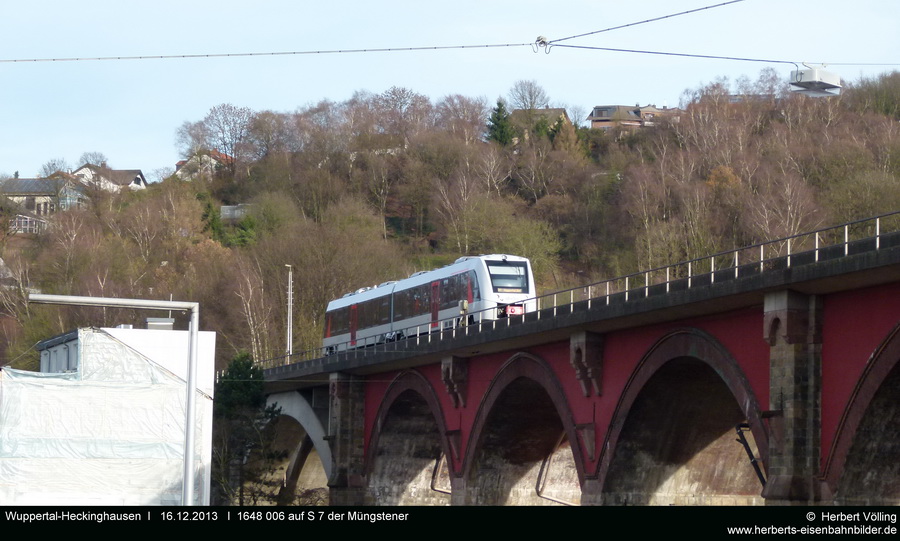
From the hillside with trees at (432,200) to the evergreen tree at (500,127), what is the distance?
24 cm

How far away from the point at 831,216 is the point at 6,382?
154 ft

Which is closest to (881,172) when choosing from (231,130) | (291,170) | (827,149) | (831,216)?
(831,216)

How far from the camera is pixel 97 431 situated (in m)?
36.0

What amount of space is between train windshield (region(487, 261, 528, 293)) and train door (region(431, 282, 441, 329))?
3319 mm

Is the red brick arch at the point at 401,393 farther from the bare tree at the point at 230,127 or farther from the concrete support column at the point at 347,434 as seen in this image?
the bare tree at the point at 230,127

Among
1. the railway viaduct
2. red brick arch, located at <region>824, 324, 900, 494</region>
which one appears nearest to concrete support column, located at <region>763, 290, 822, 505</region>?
the railway viaduct

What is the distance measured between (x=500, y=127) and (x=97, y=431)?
266 ft

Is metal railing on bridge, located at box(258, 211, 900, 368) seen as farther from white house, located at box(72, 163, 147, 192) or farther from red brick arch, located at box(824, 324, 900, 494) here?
white house, located at box(72, 163, 147, 192)

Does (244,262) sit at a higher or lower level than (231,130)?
lower

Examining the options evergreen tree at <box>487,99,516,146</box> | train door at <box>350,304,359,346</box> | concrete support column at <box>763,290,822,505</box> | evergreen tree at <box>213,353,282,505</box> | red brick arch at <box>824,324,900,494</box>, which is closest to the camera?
red brick arch at <box>824,324,900,494</box>

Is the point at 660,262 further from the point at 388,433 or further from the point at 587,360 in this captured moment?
the point at 587,360

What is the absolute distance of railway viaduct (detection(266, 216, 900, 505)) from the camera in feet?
86.4

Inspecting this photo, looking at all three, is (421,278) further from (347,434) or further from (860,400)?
(860,400)

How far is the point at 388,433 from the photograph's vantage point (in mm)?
52219
